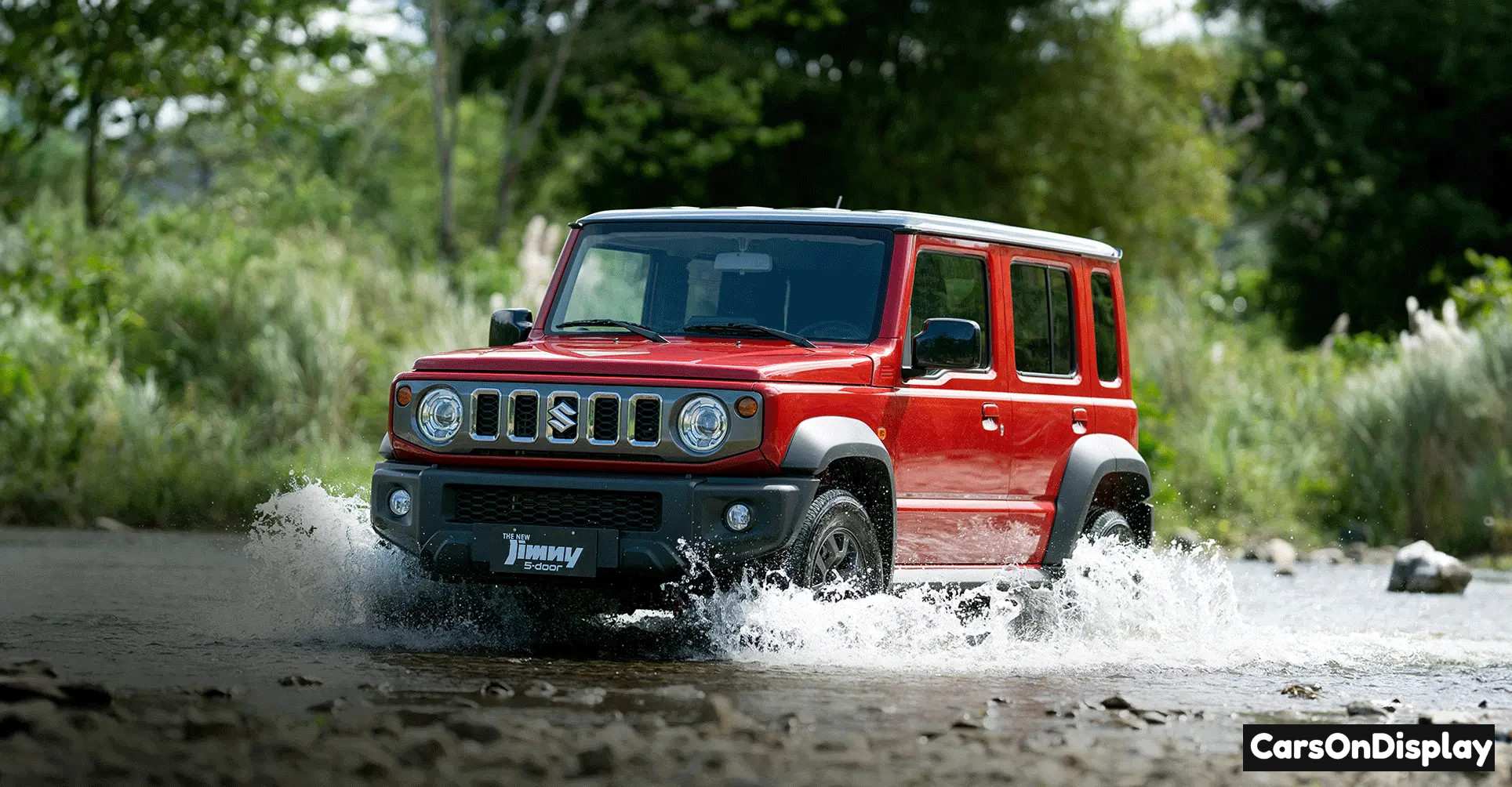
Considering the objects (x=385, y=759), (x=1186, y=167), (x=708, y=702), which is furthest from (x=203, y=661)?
(x=1186, y=167)

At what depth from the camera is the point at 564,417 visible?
30.0ft

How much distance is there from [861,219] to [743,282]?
0.58 metres

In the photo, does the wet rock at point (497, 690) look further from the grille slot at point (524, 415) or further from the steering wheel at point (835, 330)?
the steering wheel at point (835, 330)

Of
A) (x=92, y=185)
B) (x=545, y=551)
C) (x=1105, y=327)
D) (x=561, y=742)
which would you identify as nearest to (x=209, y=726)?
(x=561, y=742)

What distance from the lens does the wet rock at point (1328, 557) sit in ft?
61.1

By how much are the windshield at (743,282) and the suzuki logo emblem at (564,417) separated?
97 centimetres

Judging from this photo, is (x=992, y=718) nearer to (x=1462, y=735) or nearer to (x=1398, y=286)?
(x=1462, y=735)

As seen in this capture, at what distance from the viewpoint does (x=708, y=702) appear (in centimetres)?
774

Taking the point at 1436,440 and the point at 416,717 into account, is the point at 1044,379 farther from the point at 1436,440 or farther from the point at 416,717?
the point at 1436,440

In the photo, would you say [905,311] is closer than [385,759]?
No

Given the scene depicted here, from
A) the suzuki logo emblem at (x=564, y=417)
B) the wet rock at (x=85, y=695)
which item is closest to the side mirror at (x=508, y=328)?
the suzuki logo emblem at (x=564, y=417)

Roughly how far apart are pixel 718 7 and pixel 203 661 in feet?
94.1

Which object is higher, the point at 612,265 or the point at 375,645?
the point at 612,265

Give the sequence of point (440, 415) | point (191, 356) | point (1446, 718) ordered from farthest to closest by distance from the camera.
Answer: point (191, 356) < point (440, 415) < point (1446, 718)
